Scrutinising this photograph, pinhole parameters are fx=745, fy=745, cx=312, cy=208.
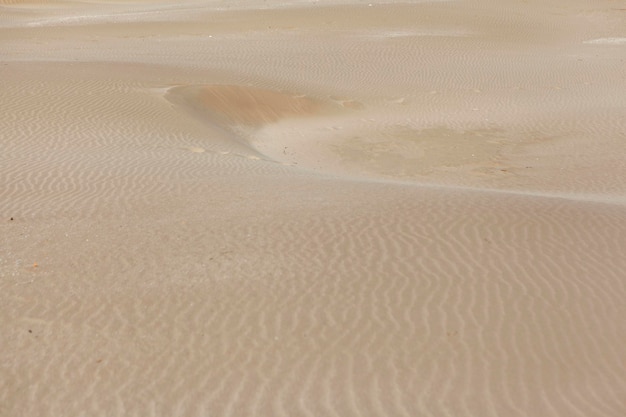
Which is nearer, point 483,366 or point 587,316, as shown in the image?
point 483,366

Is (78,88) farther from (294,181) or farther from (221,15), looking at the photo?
(221,15)

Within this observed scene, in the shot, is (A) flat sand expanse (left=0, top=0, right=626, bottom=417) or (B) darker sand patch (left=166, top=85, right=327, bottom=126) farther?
(B) darker sand patch (left=166, top=85, right=327, bottom=126)

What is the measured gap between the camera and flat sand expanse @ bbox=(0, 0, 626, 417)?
491cm

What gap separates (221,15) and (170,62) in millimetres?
11829

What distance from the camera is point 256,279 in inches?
247

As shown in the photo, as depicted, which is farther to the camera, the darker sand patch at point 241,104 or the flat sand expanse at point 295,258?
the darker sand patch at point 241,104

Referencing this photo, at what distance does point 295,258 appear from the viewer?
6715 mm

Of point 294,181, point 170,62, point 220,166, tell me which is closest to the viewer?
point 294,181

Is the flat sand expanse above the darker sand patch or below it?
above

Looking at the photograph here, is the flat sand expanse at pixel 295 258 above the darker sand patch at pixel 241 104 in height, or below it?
Result: above

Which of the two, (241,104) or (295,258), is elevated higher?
(295,258)

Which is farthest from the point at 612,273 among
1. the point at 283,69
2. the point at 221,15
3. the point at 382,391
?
the point at 221,15

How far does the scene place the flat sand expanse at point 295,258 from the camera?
491 cm

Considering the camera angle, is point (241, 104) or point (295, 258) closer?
point (295, 258)
